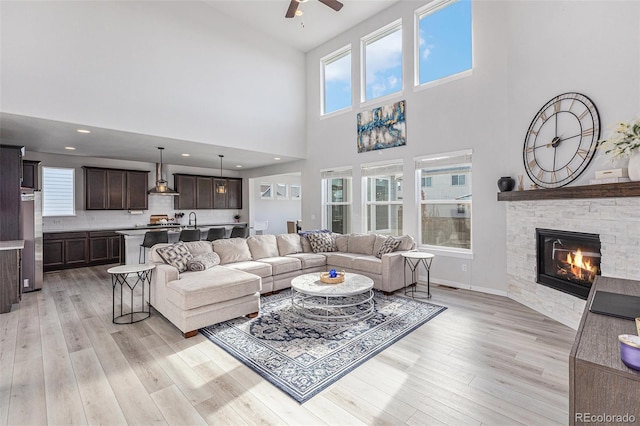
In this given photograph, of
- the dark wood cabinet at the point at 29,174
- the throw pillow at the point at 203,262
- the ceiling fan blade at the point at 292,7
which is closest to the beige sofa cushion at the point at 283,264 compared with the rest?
the throw pillow at the point at 203,262

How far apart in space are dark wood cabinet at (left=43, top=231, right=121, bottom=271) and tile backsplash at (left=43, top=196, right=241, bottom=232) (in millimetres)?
435

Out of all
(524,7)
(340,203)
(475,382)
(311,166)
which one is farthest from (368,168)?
(475,382)

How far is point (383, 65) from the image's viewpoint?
6191 mm

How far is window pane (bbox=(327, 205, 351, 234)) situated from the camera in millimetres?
7031

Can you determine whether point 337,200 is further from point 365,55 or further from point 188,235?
point 188,235

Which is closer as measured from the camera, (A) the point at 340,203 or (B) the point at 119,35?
(B) the point at 119,35

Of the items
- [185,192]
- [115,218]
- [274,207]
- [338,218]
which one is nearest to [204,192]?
[185,192]

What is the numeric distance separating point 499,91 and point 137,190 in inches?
337

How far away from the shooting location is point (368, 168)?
20.9 ft

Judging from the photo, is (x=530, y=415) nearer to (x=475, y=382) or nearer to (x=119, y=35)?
(x=475, y=382)

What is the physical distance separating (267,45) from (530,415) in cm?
748

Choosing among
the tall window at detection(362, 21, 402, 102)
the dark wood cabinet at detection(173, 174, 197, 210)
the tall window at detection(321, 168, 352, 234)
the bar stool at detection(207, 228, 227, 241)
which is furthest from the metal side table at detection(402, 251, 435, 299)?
the dark wood cabinet at detection(173, 174, 197, 210)

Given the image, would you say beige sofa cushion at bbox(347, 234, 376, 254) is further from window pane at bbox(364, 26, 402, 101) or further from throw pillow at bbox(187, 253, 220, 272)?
window pane at bbox(364, 26, 402, 101)

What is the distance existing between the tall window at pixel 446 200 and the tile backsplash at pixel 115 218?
22.6 ft
